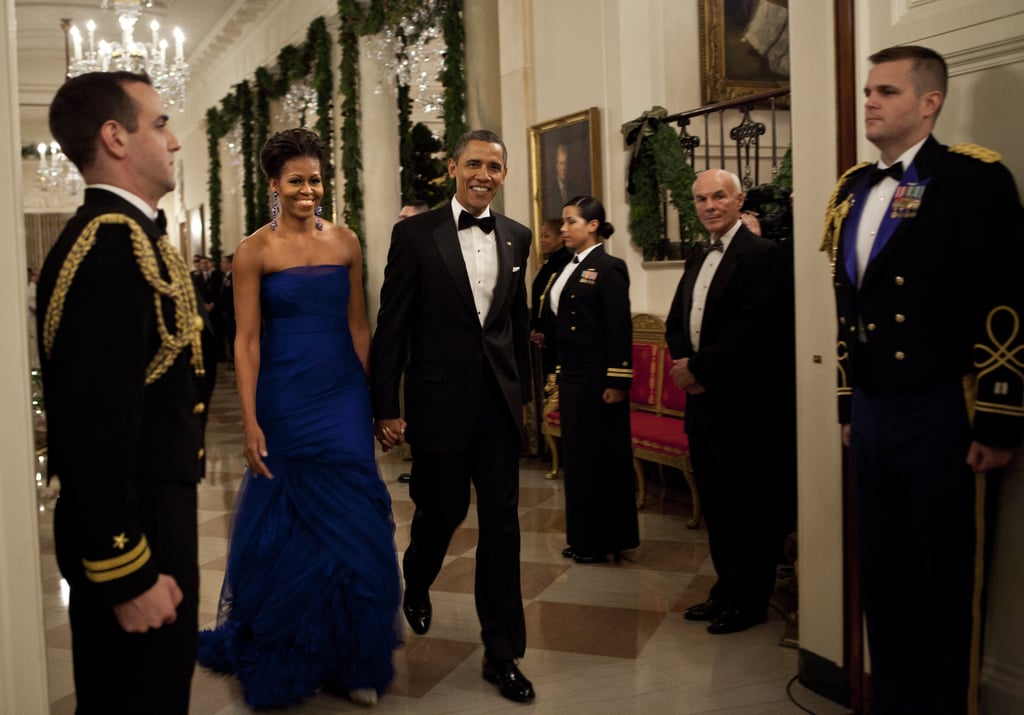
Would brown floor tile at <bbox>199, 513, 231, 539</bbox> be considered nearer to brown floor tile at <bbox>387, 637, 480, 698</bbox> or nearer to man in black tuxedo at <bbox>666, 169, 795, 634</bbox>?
brown floor tile at <bbox>387, 637, 480, 698</bbox>

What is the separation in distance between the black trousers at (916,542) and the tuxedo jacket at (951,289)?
2.8 inches

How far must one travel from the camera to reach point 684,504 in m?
5.65

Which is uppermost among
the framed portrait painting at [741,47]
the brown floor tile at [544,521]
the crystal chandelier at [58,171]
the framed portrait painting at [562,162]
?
the crystal chandelier at [58,171]

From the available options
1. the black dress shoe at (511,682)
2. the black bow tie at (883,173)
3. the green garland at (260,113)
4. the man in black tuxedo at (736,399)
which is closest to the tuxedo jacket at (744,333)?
the man in black tuxedo at (736,399)

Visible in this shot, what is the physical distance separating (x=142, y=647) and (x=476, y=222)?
1.82 metres

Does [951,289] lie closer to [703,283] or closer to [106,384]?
[703,283]

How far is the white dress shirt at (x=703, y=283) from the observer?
3717 millimetres

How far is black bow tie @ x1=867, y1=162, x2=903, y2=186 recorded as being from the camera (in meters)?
2.34

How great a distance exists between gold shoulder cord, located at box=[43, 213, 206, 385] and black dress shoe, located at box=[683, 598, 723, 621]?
251cm

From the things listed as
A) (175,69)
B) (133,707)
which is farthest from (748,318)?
(175,69)

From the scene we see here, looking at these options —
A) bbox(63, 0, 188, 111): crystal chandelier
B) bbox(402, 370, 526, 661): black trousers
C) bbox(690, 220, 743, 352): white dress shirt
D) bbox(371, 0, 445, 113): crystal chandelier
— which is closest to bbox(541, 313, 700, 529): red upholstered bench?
bbox(690, 220, 743, 352): white dress shirt

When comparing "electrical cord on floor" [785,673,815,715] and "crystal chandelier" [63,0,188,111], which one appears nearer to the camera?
"electrical cord on floor" [785,673,815,715]

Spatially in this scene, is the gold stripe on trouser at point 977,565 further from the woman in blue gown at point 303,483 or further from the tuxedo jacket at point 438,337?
the woman in blue gown at point 303,483

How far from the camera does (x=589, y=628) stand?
11.8ft
